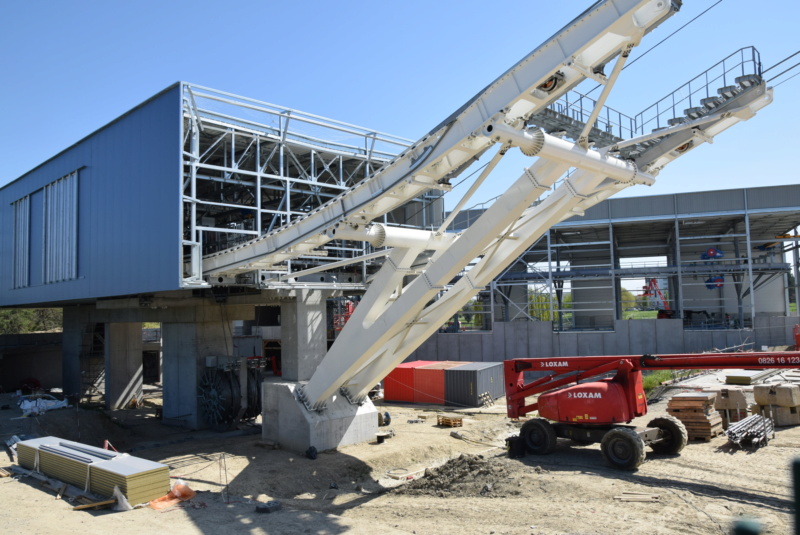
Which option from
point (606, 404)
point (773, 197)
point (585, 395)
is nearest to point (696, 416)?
point (606, 404)

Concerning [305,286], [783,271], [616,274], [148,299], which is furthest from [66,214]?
[783,271]

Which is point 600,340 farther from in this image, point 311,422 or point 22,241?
point 22,241

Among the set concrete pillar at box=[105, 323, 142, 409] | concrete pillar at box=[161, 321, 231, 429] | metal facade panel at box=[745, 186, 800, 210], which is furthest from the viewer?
metal facade panel at box=[745, 186, 800, 210]

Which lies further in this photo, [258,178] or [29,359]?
[29,359]

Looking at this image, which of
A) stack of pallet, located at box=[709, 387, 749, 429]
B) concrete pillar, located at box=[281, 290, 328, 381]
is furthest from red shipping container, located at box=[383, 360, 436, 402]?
stack of pallet, located at box=[709, 387, 749, 429]

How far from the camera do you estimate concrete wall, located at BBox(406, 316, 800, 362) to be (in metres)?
31.6

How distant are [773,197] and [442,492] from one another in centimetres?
3040

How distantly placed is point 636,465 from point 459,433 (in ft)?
23.8

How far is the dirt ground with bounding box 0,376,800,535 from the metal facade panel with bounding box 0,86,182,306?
6.09m

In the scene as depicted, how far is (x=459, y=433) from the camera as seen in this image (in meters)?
20.2

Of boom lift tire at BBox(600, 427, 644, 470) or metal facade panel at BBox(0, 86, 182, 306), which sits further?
metal facade panel at BBox(0, 86, 182, 306)

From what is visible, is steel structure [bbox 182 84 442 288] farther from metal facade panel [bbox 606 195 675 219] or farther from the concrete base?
metal facade panel [bbox 606 195 675 219]

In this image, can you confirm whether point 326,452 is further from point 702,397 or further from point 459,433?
point 702,397

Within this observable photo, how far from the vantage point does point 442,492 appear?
13.4 m
